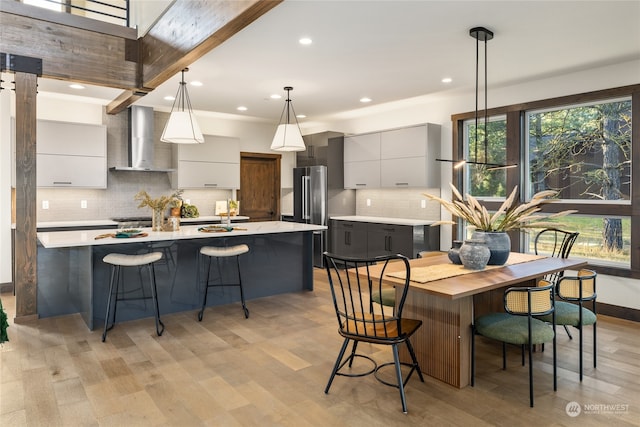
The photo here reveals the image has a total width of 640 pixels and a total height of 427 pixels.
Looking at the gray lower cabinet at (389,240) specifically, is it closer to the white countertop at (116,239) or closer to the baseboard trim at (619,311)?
the white countertop at (116,239)

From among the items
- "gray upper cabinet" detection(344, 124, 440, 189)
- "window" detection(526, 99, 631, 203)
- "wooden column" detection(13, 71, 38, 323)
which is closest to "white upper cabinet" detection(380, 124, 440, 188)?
"gray upper cabinet" detection(344, 124, 440, 189)

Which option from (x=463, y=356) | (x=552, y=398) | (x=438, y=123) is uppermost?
(x=438, y=123)

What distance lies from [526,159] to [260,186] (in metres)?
4.66

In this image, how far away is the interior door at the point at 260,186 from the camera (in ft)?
26.0

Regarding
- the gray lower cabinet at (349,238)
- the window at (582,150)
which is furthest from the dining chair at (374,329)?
the gray lower cabinet at (349,238)

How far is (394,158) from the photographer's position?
6.37m

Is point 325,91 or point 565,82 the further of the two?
point 325,91

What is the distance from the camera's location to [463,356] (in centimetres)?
276

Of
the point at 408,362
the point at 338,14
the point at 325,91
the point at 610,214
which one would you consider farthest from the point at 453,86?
the point at 408,362

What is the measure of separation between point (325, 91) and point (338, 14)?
2304mm

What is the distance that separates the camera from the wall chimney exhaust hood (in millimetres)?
6285

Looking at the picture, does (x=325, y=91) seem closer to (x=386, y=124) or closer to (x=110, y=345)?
(x=386, y=124)

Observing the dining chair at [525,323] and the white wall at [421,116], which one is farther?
the white wall at [421,116]

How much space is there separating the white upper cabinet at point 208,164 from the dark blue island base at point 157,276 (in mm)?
2401
